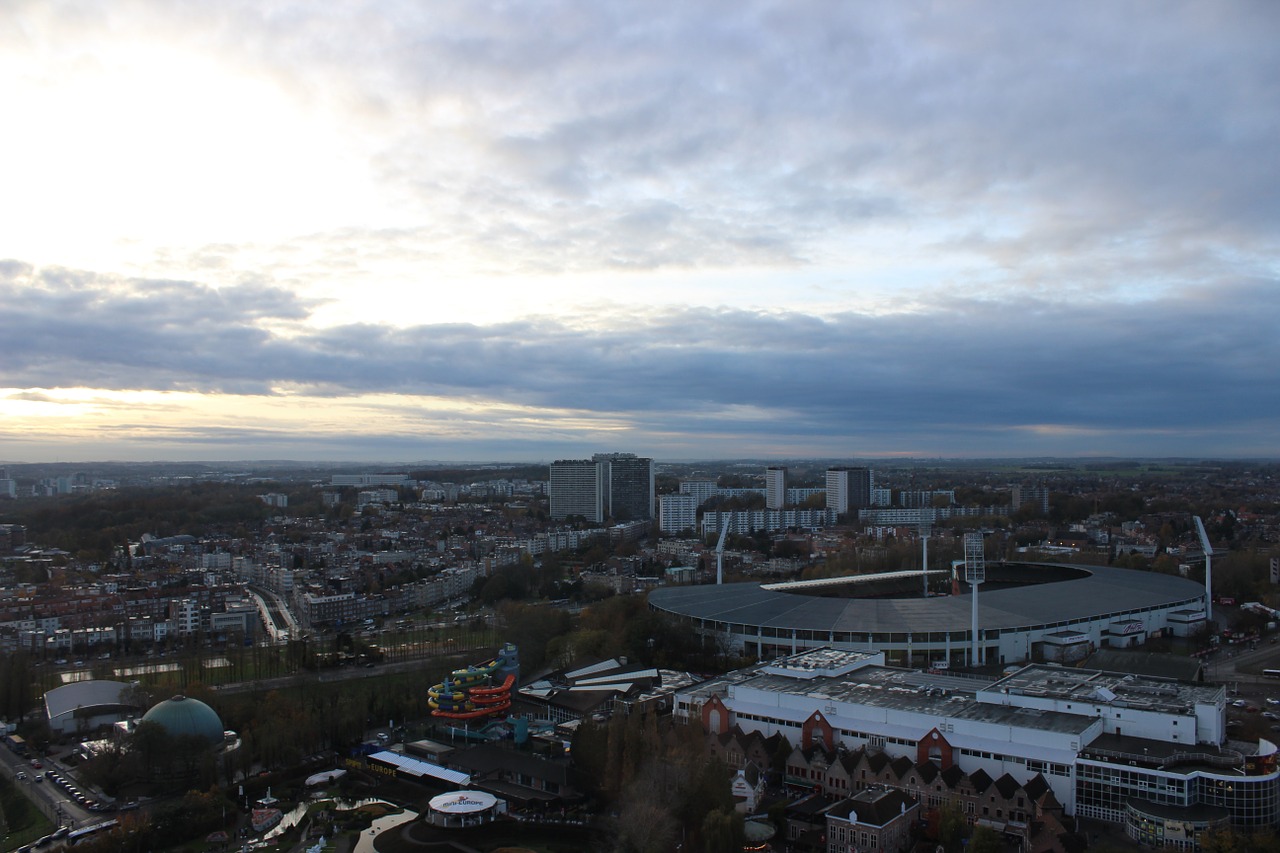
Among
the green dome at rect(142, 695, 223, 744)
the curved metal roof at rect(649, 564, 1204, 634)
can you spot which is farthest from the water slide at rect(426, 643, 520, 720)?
the curved metal roof at rect(649, 564, 1204, 634)

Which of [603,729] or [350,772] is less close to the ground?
[603,729]

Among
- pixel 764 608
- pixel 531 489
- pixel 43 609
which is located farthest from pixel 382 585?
A: pixel 531 489

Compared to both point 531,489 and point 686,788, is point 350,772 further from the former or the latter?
point 531,489

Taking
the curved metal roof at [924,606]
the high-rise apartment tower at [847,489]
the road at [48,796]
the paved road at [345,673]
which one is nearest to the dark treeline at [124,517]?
the paved road at [345,673]

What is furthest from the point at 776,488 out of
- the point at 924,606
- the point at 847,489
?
the point at 924,606

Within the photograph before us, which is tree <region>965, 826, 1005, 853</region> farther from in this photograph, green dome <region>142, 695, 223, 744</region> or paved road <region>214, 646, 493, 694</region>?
paved road <region>214, 646, 493, 694</region>

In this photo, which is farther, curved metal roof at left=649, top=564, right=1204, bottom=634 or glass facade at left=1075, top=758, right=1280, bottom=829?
curved metal roof at left=649, top=564, right=1204, bottom=634
